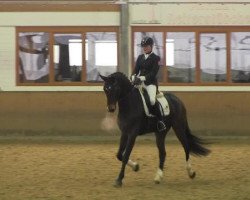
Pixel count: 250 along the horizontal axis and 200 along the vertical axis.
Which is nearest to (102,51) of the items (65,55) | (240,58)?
(65,55)

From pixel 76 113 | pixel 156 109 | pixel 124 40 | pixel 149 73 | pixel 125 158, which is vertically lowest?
pixel 125 158

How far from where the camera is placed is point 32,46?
60.2 ft

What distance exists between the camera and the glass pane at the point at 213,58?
1839 centimetres

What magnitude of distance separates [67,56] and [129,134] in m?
8.42

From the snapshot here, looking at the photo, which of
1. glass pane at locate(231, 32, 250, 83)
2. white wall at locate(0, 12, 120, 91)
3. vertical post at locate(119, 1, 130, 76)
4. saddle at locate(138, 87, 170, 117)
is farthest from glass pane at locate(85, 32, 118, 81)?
saddle at locate(138, 87, 170, 117)

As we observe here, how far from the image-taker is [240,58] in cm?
1844

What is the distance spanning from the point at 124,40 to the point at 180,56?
165 centimetres

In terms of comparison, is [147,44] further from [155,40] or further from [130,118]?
[155,40]

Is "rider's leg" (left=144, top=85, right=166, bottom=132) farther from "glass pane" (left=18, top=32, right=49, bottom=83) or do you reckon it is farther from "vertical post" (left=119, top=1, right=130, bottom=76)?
"glass pane" (left=18, top=32, right=49, bottom=83)


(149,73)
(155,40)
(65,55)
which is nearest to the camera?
(149,73)

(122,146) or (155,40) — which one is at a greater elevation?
(155,40)

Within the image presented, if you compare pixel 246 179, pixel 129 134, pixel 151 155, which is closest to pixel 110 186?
pixel 129 134

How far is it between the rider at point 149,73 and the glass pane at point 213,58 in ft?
25.9

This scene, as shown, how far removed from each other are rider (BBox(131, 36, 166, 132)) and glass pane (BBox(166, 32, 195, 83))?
761 centimetres
